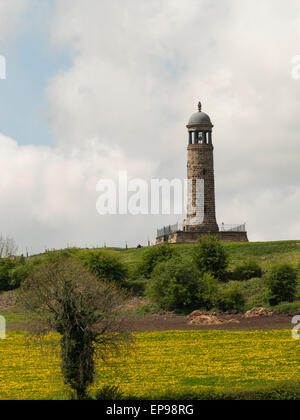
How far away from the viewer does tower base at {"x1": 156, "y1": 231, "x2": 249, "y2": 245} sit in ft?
327

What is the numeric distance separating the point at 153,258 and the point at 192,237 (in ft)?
50.1

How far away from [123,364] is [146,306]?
105 ft

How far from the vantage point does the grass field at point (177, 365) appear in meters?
35.5

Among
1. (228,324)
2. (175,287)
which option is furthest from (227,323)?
(175,287)

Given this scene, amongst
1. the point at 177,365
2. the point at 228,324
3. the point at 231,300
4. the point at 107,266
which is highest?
the point at 107,266

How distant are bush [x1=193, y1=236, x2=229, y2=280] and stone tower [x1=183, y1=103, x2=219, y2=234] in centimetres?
1571

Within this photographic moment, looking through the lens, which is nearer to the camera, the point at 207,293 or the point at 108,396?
the point at 108,396

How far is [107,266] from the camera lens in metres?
81.4

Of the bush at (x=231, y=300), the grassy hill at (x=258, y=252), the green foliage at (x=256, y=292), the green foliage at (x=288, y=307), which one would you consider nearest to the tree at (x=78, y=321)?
the green foliage at (x=288, y=307)

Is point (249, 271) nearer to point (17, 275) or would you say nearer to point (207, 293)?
point (207, 293)

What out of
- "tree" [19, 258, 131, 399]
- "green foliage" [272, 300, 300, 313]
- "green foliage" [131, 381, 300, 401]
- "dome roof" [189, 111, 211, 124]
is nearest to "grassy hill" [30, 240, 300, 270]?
"dome roof" [189, 111, 211, 124]

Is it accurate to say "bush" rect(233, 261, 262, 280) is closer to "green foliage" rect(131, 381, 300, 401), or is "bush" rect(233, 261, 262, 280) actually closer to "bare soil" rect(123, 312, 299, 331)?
"bare soil" rect(123, 312, 299, 331)

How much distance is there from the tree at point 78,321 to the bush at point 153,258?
49.7 metres
